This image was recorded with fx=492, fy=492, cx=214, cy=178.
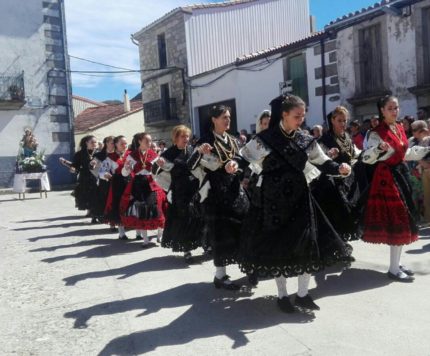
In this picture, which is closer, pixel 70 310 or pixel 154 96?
pixel 70 310

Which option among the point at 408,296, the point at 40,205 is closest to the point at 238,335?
the point at 408,296

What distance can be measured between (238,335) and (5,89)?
17287 millimetres

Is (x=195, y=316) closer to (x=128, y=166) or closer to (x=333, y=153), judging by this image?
(x=333, y=153)

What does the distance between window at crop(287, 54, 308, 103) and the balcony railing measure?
8.13m

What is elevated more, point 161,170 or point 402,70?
Answer: point 402,70

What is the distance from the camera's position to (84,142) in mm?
10039

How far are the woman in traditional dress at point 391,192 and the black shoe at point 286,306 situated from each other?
1248 mm

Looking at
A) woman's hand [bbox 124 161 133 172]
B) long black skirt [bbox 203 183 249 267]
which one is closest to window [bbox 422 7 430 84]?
woman's hand [bbox 124 161 133 172]

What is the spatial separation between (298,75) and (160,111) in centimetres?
993

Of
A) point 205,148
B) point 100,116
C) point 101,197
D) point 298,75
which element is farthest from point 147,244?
point 100,116

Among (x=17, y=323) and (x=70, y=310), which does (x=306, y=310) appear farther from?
(x=17, y=323)

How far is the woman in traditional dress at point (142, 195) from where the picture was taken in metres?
6.82

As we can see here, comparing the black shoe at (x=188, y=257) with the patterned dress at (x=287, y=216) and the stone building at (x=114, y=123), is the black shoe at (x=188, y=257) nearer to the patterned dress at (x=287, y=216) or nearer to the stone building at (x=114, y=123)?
the patterned dress at (x=287, y=216)

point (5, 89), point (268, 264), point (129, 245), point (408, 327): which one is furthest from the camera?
point (5, 89)
